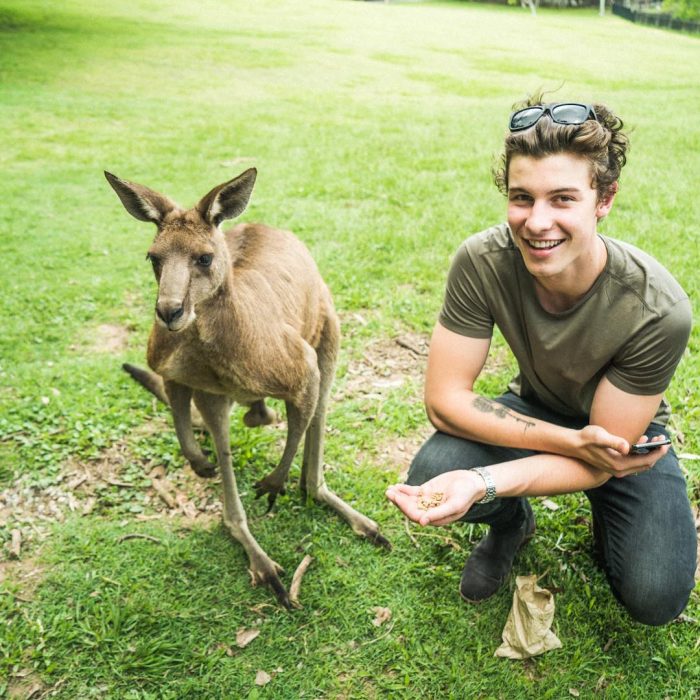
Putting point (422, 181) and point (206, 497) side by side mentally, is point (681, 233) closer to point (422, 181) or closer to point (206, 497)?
point (422, 181)

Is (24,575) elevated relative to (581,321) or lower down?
lower down

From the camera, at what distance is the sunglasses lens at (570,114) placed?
1741 millimetres

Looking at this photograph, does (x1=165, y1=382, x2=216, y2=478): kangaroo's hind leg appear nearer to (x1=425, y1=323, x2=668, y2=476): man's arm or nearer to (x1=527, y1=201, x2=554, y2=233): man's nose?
(x1=425, y1=323, x2=668, y2=476): man's arm

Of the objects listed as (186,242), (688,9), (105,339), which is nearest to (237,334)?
(186,242)

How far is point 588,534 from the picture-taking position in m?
2.45

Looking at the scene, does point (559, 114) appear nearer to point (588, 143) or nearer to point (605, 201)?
point (588, 143)

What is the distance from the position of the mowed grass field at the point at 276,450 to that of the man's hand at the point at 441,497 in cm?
60

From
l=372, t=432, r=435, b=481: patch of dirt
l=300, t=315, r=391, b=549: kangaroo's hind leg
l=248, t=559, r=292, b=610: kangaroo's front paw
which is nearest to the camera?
l=248, t=559, r=292, b=610: kangaroo's front paw

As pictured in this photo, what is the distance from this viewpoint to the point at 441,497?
1.84 meters

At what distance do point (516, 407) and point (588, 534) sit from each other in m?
0.61

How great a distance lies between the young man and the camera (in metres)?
1.77

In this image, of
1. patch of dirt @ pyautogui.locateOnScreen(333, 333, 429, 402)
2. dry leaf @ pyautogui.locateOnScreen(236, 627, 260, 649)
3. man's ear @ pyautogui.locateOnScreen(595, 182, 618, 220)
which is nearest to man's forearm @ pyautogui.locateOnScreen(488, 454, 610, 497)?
man's ear @ pyautogui.locateOnScreen(595, 182, 618, 220)

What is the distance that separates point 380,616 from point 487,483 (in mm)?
694

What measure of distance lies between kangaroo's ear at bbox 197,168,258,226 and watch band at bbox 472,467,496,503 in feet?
3.94
